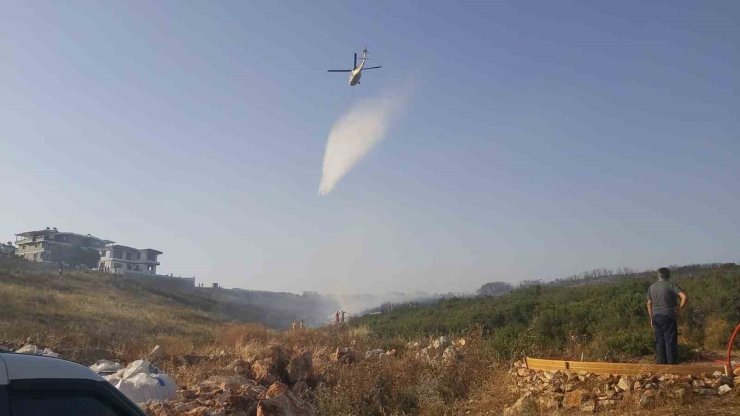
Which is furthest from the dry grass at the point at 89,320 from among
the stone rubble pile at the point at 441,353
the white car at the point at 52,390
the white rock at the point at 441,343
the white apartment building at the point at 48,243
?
the white apartment building at the point at 48,243

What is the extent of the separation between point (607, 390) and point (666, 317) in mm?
1910

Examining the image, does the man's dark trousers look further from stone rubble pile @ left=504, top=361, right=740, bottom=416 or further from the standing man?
stone rubble pile @ left=504, top=361, right=740, bottom=416

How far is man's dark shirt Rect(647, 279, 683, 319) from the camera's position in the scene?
35.1ft

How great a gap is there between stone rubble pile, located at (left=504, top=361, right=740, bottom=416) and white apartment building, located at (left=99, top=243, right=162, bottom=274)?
3601 inches

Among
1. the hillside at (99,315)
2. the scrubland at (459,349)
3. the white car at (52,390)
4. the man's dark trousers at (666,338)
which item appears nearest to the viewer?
the white car at (52,390)

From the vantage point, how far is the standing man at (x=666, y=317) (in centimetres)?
1060

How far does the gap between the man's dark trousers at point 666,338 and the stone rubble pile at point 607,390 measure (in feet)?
3.82

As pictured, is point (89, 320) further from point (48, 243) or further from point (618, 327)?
point (48, 243)

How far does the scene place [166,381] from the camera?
31.7 feet

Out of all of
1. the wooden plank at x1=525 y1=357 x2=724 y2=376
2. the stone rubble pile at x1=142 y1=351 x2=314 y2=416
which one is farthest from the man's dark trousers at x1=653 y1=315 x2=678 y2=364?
the stone rubble pile at x1=142 y1=351 x2=314 y2=416

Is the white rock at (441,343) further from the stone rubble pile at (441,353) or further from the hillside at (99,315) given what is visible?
the hillside at (99,315)

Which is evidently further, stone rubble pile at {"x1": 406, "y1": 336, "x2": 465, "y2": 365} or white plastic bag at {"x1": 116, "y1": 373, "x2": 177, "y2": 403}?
stone rubble pile at {"x1": 406, "y1": 336, "x2": 465, "y2": 365}

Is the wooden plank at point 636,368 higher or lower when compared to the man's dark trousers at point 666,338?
lower

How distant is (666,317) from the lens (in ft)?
34.8
